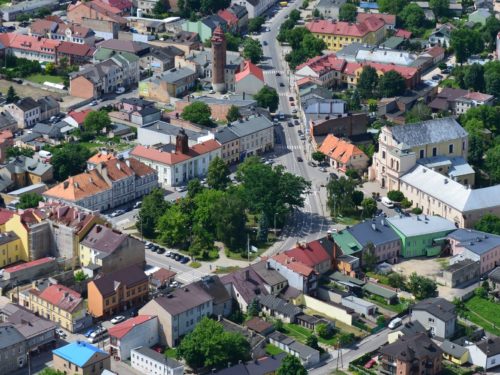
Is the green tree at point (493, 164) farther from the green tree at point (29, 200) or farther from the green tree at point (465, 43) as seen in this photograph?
the green tree at point (29, 200)

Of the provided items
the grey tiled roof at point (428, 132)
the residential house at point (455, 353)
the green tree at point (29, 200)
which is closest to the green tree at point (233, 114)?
the grey tiled roof at point (428, 132)

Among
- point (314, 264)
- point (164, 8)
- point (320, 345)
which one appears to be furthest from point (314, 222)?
point (164, 8)

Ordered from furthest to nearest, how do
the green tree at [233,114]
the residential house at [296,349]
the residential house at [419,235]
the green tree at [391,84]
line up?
the green tree at [391,84], the green tree at [233,114], the residential house at [419,235], the residential house at [296,349]

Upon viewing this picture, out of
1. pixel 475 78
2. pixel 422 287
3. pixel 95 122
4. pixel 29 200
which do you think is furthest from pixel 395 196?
pixel 95 122

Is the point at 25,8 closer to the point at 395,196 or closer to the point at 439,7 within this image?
the point at 439,7

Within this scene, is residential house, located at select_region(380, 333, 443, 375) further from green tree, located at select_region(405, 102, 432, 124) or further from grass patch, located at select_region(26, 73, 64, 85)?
grass patch, located at select_region(26, 73, 64, 85)
